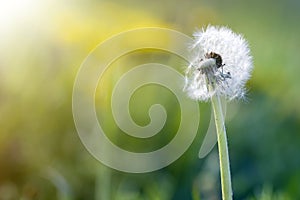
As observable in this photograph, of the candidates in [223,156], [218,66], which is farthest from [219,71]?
[223,156]

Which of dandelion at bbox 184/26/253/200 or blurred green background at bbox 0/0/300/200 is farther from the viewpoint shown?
blurred green background at bbox 0/0/300/200

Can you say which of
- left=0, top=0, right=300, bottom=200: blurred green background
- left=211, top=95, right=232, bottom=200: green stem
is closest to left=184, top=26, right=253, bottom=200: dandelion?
left=211, top=95, right=232, bottom=200: green stem


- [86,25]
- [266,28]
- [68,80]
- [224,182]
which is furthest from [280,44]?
[224,182]

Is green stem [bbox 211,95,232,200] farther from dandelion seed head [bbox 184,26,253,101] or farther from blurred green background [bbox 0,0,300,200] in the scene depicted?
blurred green background [bbox 0,0,300,200]

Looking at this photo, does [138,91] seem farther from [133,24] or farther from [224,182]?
[224,182]

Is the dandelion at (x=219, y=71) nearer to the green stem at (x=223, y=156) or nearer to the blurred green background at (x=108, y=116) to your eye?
the green stem at (x=223, y=156)

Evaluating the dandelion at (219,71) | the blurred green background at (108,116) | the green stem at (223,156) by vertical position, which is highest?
the blurred green background at (108,116)

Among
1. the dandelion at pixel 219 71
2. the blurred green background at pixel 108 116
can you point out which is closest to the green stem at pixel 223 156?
the dandelion at pixel 219 71
